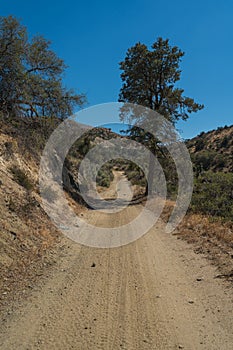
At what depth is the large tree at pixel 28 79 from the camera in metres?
11.8

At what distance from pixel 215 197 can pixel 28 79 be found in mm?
10613

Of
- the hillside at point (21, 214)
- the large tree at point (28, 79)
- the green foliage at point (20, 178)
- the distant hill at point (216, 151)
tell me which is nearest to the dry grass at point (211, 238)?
the hillside at point (21, 214)

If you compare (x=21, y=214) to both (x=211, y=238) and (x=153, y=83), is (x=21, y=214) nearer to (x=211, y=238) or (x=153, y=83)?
(x=211, y=238)

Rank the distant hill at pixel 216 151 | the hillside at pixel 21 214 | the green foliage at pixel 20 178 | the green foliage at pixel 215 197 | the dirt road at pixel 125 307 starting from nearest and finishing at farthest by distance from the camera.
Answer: the dirt road at pixel 125 307
the hillside at pixel 21 214
the green foliage at pixel 20 178
the green foliage at pixel 215 197
the distant hill at pixel 216 151

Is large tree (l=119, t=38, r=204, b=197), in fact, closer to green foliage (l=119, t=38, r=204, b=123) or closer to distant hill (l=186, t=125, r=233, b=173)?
green foliage (l=119, t=38, r=204, b=123)

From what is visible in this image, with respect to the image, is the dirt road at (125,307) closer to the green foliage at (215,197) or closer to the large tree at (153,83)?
the green foliage at (215,197)

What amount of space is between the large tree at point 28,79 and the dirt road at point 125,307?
29.6ft

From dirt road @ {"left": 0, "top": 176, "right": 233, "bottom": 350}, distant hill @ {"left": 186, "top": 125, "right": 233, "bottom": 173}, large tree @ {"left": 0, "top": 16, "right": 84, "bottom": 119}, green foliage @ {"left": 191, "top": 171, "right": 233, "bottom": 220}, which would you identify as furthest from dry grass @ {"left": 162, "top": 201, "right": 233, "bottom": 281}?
distant hill @ {"left": 186, "top": 125, "right": 233, "bottom": 173}

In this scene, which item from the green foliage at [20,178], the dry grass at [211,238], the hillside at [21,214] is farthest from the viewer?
the green foliage at [20,178]

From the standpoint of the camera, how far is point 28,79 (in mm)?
12094

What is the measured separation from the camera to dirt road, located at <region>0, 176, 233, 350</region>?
138 inches

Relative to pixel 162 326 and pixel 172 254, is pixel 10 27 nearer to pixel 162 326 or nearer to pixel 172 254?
pixel 172 254

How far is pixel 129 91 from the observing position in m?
19.7

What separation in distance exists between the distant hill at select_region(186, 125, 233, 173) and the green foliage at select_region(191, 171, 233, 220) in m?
14.4
